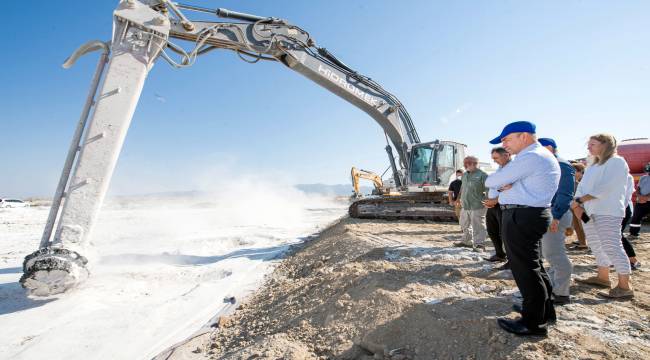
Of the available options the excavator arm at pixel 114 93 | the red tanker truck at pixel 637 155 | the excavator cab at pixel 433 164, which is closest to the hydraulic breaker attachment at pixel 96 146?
the excavator arm at pixel 114 93

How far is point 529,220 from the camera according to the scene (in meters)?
2.07

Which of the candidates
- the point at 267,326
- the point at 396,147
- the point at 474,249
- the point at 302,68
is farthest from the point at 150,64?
the point at 396,147

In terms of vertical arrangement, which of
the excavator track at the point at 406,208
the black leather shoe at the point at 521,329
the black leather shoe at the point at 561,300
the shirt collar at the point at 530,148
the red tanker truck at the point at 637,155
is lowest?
the black leather shoe at the point at 561,300

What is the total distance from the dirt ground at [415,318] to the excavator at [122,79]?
2439mm

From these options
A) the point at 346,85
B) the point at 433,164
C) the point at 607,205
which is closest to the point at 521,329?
the point at 607,205

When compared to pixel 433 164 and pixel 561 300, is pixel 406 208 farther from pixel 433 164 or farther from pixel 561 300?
pixel 561 300

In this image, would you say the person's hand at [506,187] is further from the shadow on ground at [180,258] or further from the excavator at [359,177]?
the excavator at [359,177]

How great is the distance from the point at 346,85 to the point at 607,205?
6.32 meters

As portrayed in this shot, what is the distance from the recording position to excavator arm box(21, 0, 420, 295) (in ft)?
12.9

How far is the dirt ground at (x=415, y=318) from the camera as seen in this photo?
2.09 m

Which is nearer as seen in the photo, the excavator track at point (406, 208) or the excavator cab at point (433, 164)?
the excavator track at point (406, 208)

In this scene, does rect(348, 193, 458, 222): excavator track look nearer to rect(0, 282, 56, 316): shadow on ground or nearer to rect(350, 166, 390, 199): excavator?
rect(350, 166, 390, 199): excavator

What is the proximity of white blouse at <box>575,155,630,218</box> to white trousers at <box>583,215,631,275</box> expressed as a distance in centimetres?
8

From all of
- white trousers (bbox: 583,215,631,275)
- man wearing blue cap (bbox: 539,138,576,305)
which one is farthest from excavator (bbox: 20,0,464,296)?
white trousers (bbox: 583,215,631,275)
